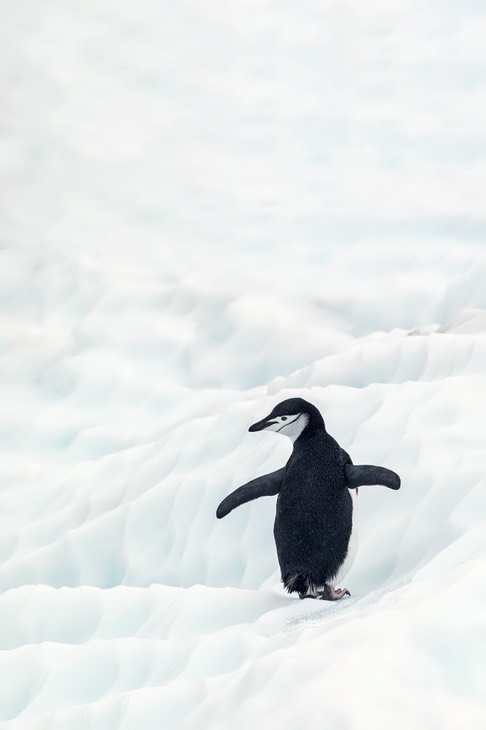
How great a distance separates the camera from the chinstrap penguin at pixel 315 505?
3770 millimetres

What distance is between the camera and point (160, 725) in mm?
2848

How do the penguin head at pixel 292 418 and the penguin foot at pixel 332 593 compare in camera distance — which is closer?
the penguin foot at pixel 332 593

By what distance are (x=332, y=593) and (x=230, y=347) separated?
4.23m

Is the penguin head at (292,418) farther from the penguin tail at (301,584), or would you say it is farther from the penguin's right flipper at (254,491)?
the penguin tail at (301,584)

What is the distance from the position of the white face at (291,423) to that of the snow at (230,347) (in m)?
0.56

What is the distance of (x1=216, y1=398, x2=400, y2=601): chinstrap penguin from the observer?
3.77 metres

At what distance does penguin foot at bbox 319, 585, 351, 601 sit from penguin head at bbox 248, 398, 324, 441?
22.8 inches

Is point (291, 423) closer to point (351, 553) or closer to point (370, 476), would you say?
point (370, 476)

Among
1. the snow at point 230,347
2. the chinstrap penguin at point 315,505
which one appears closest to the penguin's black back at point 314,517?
the chinstrap penguin at point 315,505

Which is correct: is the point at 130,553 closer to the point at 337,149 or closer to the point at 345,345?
Answer: the point at 345,345

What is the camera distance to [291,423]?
3908mm

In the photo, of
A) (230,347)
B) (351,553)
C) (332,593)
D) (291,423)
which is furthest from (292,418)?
(230,347)

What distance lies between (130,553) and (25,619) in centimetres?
94

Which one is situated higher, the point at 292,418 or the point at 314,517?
the point at 292,418
